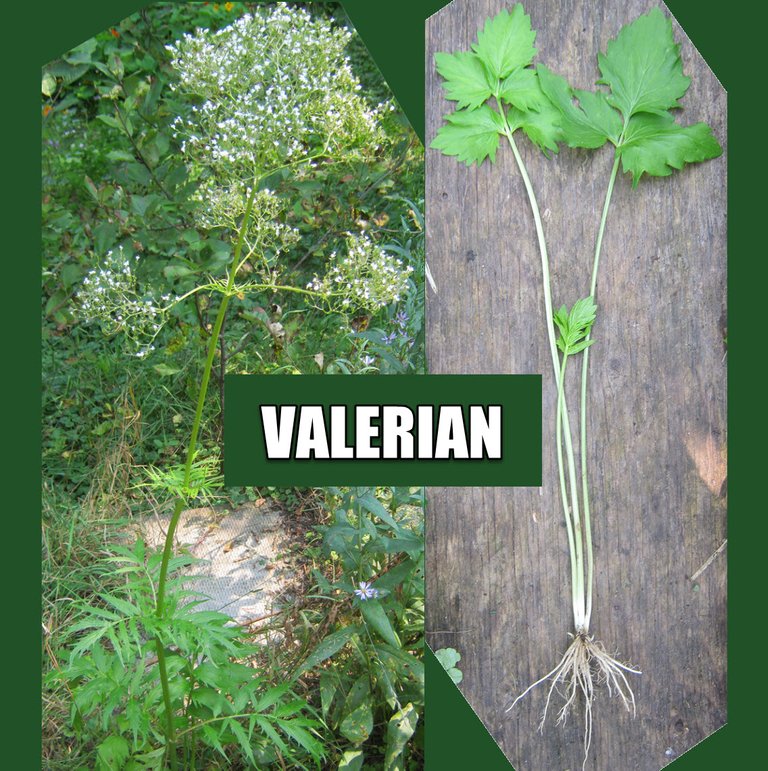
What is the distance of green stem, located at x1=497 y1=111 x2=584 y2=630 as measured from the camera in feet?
9.59

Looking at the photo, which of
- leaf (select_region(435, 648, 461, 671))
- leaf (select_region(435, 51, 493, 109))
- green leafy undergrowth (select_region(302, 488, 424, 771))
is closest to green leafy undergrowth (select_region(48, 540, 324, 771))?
green leafy undergrowth (select_region(302, 488, 424, 771))

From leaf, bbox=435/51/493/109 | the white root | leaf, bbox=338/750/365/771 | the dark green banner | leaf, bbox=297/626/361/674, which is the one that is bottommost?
leaf, bbox=338/750/365/771

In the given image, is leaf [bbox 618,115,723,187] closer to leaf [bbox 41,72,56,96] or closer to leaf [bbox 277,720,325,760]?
leaf [bbox 41,72,56,96]

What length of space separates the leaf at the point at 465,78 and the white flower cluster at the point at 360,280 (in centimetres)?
51

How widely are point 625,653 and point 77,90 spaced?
2318mm

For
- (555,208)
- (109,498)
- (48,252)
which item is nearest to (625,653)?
(555,208)

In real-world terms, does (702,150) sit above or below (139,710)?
above

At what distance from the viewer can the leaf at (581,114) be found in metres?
2.88

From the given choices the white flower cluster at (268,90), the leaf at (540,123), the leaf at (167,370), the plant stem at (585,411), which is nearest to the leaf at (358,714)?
the plant stem at (585,411)

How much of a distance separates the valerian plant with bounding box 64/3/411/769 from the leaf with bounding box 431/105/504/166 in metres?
0.22

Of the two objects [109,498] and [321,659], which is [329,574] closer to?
[321,659]

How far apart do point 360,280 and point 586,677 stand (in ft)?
4.57

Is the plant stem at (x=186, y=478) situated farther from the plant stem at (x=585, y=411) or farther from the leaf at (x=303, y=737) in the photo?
the plant stem at (x=585, y=411)

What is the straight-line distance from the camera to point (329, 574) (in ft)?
9.34
